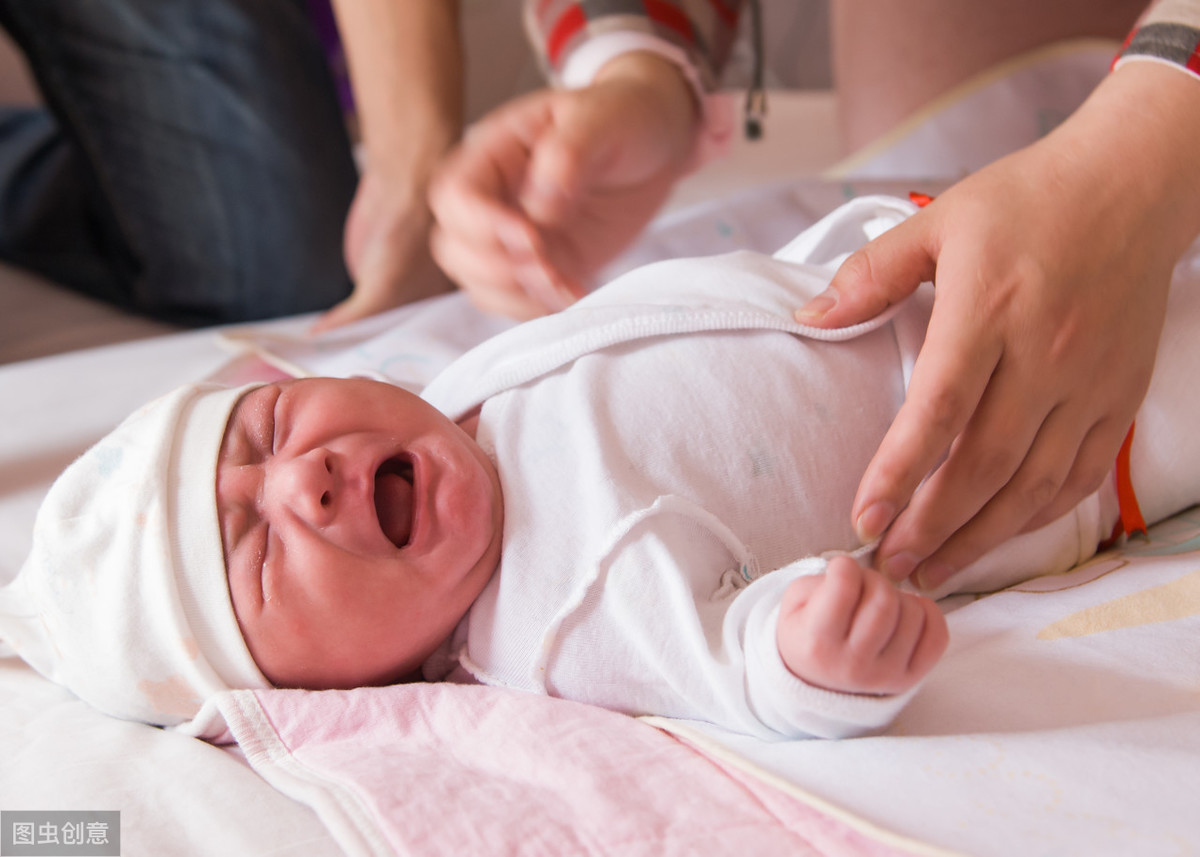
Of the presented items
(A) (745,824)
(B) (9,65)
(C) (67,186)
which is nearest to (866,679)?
(A) (745,824)

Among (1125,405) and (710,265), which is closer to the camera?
(1125,405)

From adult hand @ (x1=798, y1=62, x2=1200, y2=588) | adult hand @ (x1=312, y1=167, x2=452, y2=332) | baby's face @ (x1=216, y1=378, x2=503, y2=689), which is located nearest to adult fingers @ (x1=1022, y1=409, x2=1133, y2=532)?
adult hand @ (x1=798, y1=62, x2=1200, y2=588)

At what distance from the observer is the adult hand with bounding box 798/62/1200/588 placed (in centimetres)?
71

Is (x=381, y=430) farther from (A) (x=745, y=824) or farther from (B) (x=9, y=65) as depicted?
(B) (x=9, y=65)

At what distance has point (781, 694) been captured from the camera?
0.63 metres

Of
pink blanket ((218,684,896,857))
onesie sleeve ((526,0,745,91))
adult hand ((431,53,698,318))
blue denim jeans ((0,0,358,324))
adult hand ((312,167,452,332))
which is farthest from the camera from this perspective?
blue denim jeans ((0,0,358,324))

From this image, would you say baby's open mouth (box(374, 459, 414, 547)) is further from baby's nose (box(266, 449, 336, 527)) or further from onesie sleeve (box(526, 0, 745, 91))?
onesie sleeve (box(526, 0, 745, 91))

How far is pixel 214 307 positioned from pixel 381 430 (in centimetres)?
116

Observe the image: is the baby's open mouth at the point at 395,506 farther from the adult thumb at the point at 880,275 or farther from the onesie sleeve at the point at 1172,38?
the onesie sleeve at the point at 1172,38

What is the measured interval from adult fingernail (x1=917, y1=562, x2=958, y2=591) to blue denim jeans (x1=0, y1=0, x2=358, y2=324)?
1351 mm

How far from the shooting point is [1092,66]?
1564 millimetres

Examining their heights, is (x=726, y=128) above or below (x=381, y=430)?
above

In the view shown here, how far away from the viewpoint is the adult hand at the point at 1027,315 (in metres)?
0.71

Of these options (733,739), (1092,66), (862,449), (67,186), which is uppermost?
(1092,66)
